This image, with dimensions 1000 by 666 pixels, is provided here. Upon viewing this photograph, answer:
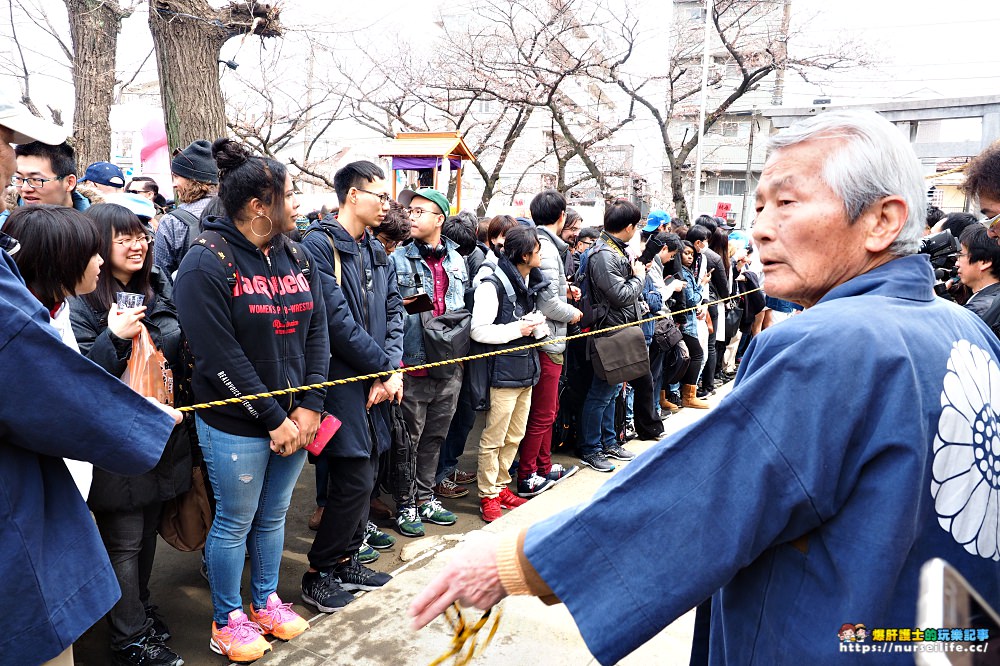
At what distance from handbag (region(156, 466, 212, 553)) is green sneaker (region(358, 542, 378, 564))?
41.1 inches

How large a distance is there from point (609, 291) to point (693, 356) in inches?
86.6

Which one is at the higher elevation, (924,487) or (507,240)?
(507,240)

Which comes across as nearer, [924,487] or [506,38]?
[924,487]

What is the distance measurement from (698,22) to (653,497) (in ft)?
72.7

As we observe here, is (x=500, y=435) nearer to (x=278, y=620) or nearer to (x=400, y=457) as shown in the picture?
(x=400, y=457)

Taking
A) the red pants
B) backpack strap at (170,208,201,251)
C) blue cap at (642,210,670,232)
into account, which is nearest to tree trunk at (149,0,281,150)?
backpack strap at (170,208,201,251)

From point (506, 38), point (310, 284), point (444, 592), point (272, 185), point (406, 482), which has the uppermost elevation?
point (506, 38)

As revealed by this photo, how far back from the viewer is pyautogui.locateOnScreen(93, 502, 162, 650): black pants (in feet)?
8.96

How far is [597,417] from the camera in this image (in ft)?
18.6

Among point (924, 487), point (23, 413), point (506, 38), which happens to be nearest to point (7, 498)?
point (23, 413)

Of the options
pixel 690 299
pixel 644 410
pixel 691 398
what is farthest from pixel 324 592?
pixel 691 398

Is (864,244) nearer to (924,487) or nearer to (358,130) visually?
(924,487)

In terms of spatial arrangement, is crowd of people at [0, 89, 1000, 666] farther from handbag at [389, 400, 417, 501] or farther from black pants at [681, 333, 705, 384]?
black pants at [681, 333, 705, 384]

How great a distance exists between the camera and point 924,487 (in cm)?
112
